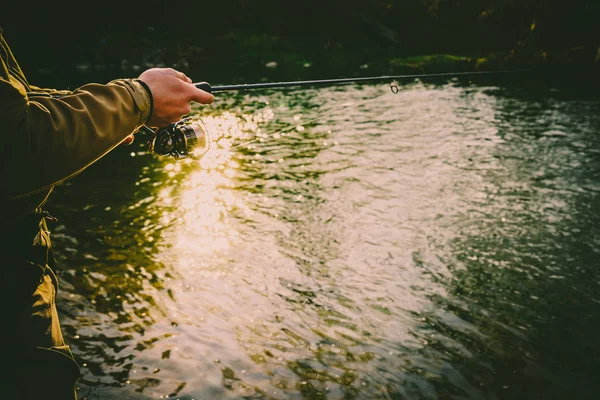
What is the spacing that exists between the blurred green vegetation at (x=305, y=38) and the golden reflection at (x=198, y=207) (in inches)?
552

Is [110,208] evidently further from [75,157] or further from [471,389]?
[75,157]

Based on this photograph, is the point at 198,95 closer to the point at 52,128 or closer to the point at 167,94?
the point at 167,94

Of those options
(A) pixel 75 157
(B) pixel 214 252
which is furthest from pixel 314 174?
(A) pixel 75 157

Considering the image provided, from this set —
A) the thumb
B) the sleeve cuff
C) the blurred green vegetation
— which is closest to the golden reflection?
the thumb

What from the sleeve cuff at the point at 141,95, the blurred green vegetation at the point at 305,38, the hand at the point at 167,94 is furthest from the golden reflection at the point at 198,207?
the blurred green vegetation at the point at 305,38

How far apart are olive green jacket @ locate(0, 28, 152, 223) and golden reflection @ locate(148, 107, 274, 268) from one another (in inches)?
181

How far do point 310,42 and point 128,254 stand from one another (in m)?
73.6

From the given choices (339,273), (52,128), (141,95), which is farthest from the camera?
(339,273)

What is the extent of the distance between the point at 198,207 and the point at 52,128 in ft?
38.9

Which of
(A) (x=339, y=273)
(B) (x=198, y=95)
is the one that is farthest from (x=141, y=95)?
(A) (x=339, y=273)

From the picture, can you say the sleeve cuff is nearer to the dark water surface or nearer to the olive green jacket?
the olive green jacket

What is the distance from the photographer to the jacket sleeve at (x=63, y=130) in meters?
1.54

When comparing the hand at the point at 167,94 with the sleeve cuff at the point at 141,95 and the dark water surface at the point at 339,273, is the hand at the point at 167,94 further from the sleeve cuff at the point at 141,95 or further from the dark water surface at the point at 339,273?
the dark water surface at the point at 339,273

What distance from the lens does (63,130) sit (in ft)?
5.29
